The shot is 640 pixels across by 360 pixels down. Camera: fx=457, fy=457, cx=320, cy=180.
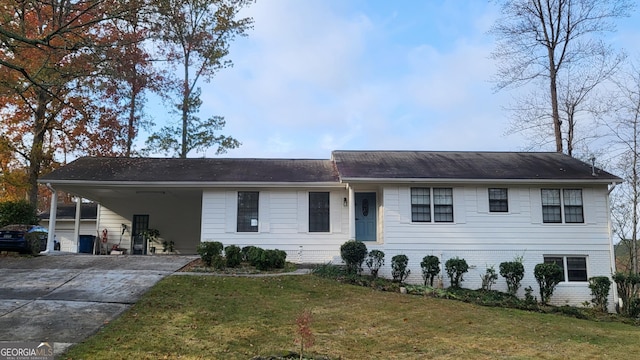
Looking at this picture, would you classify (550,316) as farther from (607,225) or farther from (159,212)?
(159,212)

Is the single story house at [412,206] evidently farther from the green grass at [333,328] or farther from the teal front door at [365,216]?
the green grass at [333,328]

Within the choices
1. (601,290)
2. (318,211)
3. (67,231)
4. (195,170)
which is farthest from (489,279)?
(67,231)

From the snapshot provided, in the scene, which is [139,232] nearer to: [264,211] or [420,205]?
[264,211]

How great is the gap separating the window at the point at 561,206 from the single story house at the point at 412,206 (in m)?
0.03

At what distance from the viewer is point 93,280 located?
37.0 feet

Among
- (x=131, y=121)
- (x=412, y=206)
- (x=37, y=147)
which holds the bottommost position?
(x=412, y=206)

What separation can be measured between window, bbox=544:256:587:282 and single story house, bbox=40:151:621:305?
3 centimetres

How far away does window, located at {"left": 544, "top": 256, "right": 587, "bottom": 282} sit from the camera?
47.9 feet

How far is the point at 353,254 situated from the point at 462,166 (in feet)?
18.8

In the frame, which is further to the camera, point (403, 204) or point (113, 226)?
point (113, 226)

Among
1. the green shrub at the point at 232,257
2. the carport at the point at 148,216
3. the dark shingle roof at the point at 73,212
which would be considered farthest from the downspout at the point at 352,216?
A: the dark shingle roof at the point at 73,212

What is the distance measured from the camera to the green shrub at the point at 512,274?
13.5 m

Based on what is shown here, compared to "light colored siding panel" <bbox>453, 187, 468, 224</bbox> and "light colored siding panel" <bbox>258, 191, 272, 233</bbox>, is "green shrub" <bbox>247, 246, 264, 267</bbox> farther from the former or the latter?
"light colored siding panel" <bbox>453, 187, 468, 224</bbox>

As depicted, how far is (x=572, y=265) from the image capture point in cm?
1473
